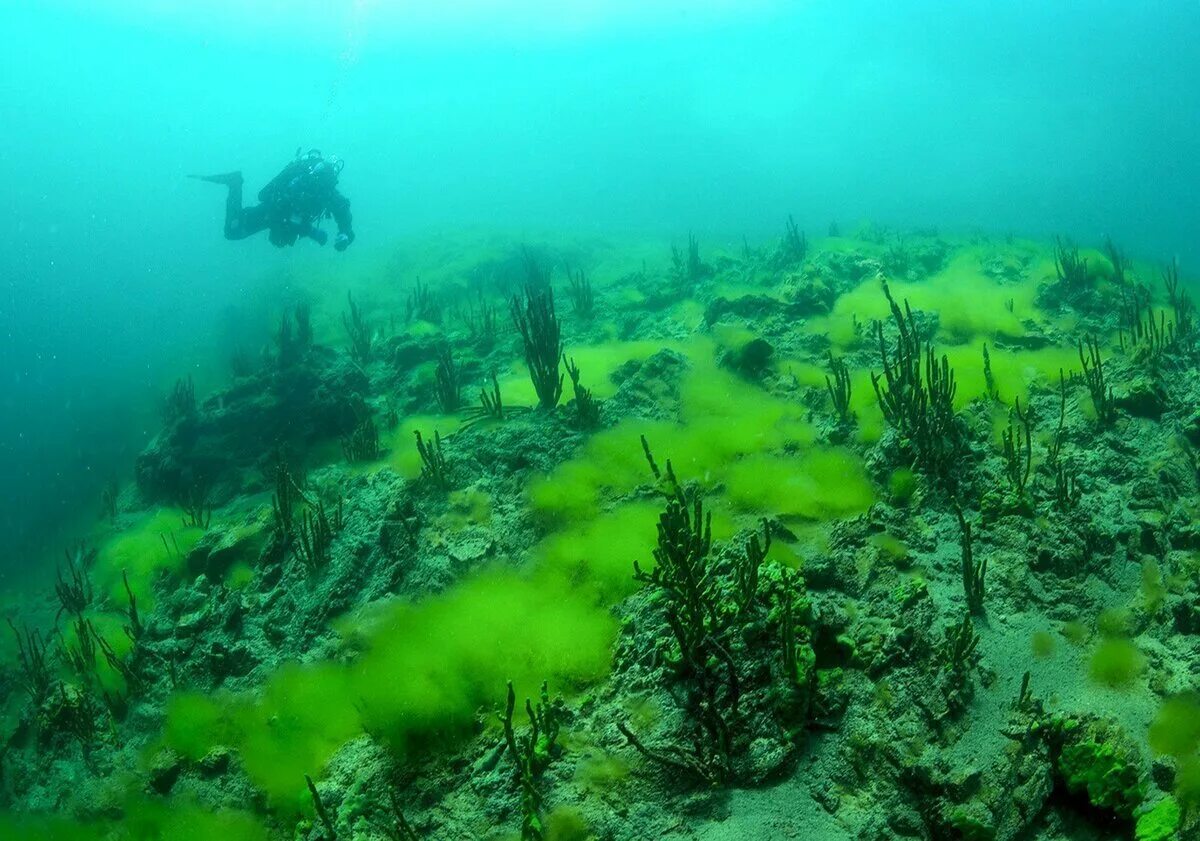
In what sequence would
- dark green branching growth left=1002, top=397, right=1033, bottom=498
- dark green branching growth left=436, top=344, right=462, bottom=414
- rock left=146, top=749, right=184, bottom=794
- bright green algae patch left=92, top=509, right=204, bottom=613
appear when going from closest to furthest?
rock left=146, top=749, right=184, bottom=794, dark green branching growth left=1002, top=397, right=1033, bottom=498, bright green algae patch left=92, top=509, right=204, bottom=613, dark green branching growth left=436, top=344, right=462, bottom=414

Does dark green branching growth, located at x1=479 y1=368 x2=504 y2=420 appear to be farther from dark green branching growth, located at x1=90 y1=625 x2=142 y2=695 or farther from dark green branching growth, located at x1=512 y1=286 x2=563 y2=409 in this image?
dark green branching growth, located at x1=90 y1=625 x2=142 y2=695

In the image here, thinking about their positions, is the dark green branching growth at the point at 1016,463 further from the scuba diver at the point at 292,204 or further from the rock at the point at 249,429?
the scuba diver at the point at 292,204

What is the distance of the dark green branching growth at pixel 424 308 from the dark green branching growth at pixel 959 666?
1114 cm

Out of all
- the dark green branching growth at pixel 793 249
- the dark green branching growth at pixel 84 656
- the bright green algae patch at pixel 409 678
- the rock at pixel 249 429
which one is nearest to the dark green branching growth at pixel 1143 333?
the dark green branching growth at pixel 793 249

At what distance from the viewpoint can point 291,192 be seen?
31.8 ft

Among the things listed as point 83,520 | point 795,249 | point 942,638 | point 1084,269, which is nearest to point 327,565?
point 942,638

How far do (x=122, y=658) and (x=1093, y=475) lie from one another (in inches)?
301

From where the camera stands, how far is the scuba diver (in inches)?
381

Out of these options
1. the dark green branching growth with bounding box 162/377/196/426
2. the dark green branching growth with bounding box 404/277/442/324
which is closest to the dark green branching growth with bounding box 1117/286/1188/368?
the dark green branching growth with bounding box 404/277/442/324

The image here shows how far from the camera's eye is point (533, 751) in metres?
2.86

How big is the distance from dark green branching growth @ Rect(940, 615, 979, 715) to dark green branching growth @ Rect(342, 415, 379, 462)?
18.5 feet

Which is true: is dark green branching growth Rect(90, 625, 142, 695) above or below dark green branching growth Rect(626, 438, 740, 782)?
below

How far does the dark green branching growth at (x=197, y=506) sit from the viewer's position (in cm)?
686

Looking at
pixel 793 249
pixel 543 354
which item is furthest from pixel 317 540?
pixel 793 249
